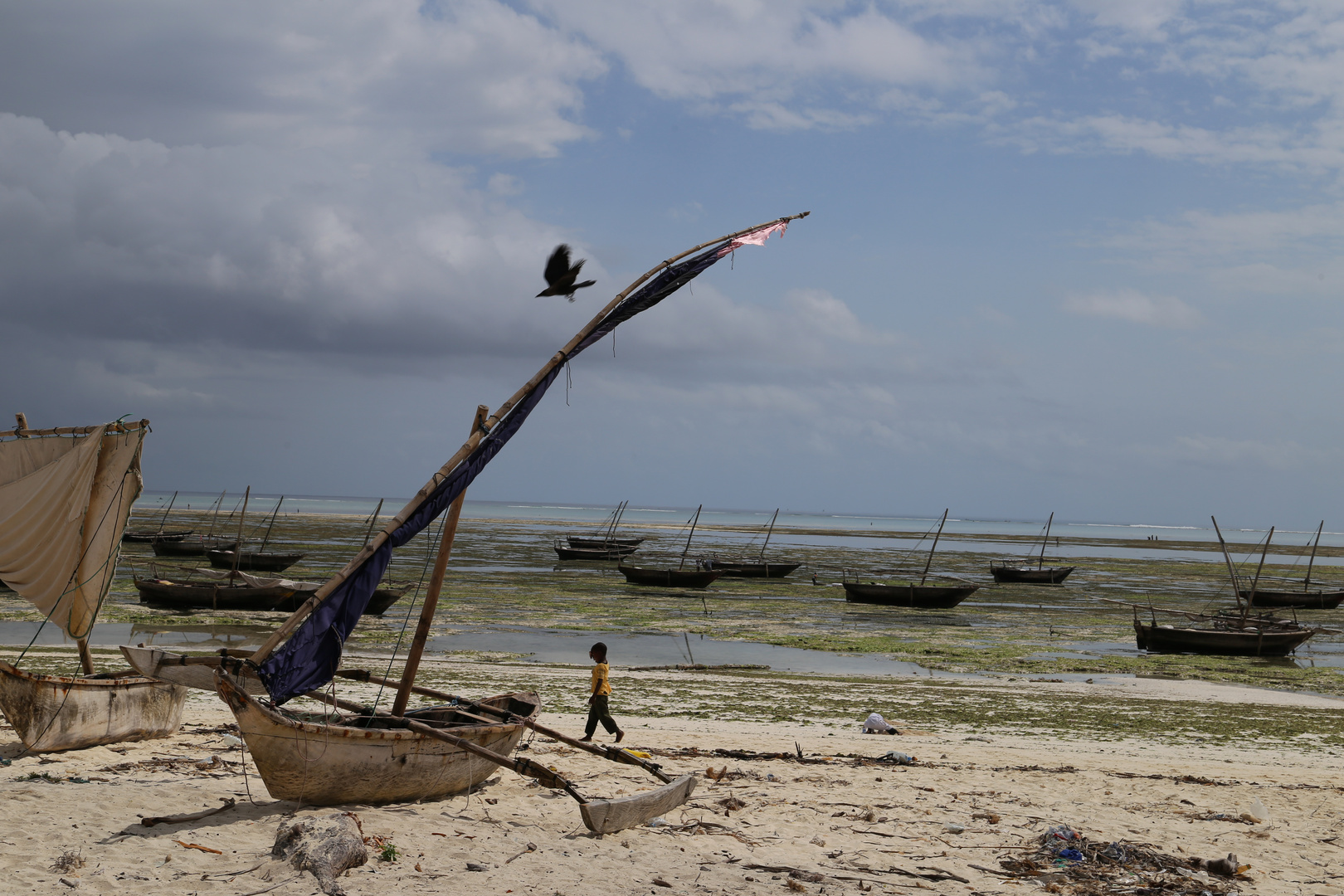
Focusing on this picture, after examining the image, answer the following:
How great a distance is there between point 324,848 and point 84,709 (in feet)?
16.3

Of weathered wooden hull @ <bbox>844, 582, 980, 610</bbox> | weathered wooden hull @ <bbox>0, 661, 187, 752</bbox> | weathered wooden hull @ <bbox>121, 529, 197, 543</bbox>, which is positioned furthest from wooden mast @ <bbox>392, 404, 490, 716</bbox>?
weathered wooden hull @ <bbox>121, 529, 197, 543</bbox>

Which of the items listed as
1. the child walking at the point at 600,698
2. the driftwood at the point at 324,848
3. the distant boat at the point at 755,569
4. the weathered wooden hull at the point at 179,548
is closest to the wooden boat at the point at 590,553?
the distant boat at the point at 755,569

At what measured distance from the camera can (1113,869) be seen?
7992 mm

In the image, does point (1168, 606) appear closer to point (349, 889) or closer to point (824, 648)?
point (824, 648)

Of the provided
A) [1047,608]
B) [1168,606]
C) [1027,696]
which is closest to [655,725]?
[1027,696]

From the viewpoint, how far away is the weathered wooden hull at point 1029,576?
53.3 m

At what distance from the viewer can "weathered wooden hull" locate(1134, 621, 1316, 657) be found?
2770cm

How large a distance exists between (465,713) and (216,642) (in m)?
15.0

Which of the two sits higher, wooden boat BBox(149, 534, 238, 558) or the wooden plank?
the wooden plank

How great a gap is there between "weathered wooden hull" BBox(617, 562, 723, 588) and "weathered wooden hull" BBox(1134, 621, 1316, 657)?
68.7 ft

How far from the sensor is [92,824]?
779 centimetres

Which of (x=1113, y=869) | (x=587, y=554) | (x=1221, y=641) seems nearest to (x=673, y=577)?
(x=587, y=554)

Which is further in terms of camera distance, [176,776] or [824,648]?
[824,648]

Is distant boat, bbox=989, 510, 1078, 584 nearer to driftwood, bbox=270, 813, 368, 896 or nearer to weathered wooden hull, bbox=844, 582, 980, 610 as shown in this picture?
weathered wooden hull, bbox=844, 582, 980, 610
